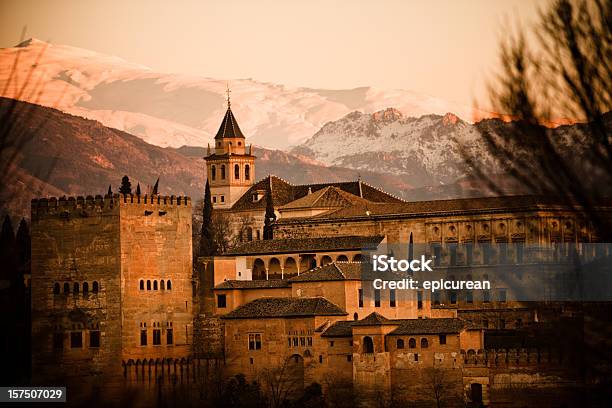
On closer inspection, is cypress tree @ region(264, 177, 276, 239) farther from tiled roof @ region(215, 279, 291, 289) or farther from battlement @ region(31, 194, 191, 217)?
battlement @ region(31, 194, 191, 217)

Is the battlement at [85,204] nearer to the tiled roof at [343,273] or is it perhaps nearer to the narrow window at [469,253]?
the tiled roof at [343,273]

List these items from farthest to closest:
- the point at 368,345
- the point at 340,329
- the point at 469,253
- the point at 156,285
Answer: the point at 469,253, the point at 156,285, the point at 340,329, the point at 368,345

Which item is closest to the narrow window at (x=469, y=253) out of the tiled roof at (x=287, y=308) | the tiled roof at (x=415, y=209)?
the tiled roof at (x=415, y=209)

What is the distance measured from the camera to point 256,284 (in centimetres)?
8881

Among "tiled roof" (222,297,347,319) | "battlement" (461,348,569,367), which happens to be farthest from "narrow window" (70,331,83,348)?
"battlement" (461,348,569,367)

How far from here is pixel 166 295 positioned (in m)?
87.1

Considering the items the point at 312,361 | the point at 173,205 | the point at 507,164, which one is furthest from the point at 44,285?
the point at 507,164

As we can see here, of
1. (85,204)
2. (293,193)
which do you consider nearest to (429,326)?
(85,204)

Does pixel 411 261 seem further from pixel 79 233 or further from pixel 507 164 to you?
pixel 507 164

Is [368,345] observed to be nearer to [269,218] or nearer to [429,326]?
[429,326]

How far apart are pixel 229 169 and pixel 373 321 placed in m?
54.7

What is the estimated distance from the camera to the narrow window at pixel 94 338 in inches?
3307

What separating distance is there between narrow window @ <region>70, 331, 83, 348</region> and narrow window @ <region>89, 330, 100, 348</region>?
0.48 metres

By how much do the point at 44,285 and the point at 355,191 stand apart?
39632 mm
